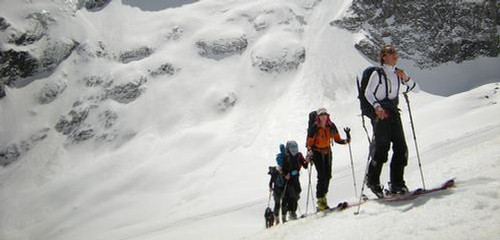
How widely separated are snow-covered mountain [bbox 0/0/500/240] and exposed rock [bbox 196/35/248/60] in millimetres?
221

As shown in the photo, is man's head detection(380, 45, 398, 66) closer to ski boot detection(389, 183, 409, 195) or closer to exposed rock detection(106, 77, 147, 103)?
ski boot detection(389, 183, 409, 195)

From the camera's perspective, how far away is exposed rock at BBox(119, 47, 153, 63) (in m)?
76.5

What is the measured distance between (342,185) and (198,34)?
181ft

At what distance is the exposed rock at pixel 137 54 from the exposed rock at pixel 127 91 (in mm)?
6506

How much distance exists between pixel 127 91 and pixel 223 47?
16.4 metres

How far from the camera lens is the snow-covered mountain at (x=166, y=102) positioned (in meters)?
49.0

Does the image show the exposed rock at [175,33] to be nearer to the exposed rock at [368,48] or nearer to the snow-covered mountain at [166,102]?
the snow-covered mountain at [166,102]

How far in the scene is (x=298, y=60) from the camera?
6481cm

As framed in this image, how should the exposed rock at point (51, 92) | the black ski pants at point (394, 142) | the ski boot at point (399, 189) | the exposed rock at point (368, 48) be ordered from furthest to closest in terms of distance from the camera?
the exposed rock at point (51, 92) → the exposed rock at point (368, 48) → the black ski pants at point (394, 142) → the ski boot at point (399, 189)

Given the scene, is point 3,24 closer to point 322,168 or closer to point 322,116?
point 322,116

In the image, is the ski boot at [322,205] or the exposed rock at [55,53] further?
the exposed rock at [55,53]

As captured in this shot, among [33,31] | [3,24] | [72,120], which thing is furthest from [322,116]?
[3,24]

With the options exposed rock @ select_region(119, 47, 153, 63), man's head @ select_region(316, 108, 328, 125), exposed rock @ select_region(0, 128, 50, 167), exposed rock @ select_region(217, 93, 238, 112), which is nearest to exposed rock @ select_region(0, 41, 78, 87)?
exposed rock @ select_region(119, 47, 153, 63)

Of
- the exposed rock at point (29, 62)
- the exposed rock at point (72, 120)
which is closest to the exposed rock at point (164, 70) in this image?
the exposed rock at point (72, 120)
